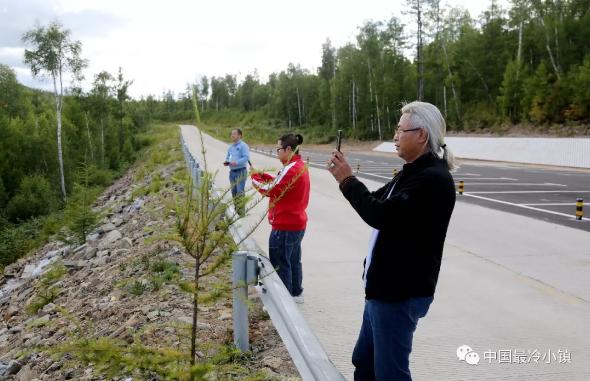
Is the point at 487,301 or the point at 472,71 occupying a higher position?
the point at 472,71

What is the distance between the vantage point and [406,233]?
8.34 feet

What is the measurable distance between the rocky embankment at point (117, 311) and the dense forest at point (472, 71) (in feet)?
58.0

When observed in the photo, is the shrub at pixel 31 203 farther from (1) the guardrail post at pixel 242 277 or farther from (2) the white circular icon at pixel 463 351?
(2) the white circular icon at pixel 463 351

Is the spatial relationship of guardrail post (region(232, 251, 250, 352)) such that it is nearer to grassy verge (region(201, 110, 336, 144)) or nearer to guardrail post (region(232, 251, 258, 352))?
guardrail post (region(232, 251, 258, 352))

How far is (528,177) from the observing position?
71.6 feet

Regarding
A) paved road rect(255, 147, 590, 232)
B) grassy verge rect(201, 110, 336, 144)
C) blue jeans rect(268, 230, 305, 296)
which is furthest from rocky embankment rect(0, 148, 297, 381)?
grassy verge rect(201, 110, 336, 144)

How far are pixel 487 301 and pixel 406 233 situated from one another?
3.79 meters

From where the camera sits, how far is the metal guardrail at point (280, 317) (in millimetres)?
2402

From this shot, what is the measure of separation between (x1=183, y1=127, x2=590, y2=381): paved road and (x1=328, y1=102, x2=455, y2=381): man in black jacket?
1.63 m

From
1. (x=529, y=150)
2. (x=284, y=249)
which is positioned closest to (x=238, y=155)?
(x=284, y=249)

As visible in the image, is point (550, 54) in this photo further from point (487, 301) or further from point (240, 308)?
point (240, 308)

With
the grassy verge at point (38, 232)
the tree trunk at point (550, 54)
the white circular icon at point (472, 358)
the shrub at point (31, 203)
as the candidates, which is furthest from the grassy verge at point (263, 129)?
the white circular icon at point (472, 358)

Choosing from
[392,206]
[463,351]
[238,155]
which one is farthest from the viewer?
[238,155]

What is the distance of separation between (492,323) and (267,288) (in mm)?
2864
